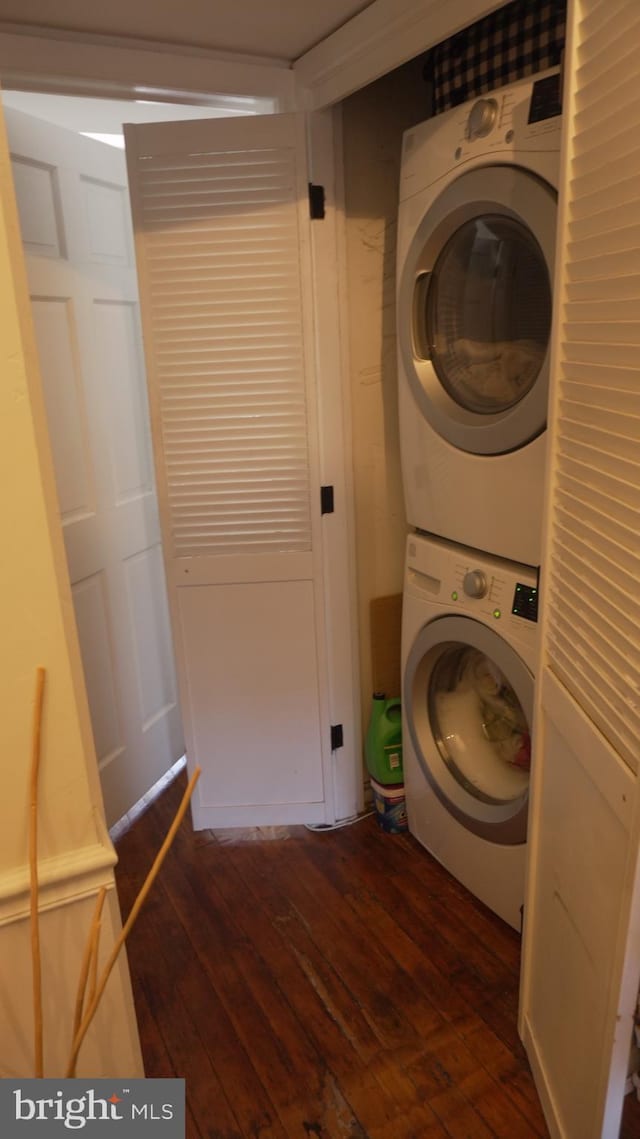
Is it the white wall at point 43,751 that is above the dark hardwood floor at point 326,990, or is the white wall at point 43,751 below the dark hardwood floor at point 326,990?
above

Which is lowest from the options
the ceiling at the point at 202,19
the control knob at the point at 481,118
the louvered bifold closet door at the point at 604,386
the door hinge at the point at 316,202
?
the louvered bifold closet door at the point at 604,386

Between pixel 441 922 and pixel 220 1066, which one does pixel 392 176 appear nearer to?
pixel 441 922

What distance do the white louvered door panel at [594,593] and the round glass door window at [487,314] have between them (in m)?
0.35

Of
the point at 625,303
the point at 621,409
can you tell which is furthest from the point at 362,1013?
the point at 625,303

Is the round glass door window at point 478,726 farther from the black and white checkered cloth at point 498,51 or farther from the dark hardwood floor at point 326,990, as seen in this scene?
the black and white checkered cloth at point 498,51

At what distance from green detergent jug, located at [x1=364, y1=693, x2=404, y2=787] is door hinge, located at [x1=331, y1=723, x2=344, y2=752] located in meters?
0.09

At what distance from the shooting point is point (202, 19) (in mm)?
1518

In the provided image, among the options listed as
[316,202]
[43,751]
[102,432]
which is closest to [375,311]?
[316,202]

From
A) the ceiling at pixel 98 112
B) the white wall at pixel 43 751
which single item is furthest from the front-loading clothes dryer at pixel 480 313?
the white wall at pixel 43 751

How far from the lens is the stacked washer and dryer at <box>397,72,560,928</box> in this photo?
139 centimetres

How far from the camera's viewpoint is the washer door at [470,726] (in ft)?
5.50

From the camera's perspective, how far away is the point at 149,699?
7.90 feet

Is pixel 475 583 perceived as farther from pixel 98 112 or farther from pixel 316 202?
pixel 98 112

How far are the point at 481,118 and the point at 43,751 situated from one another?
1.35 m
